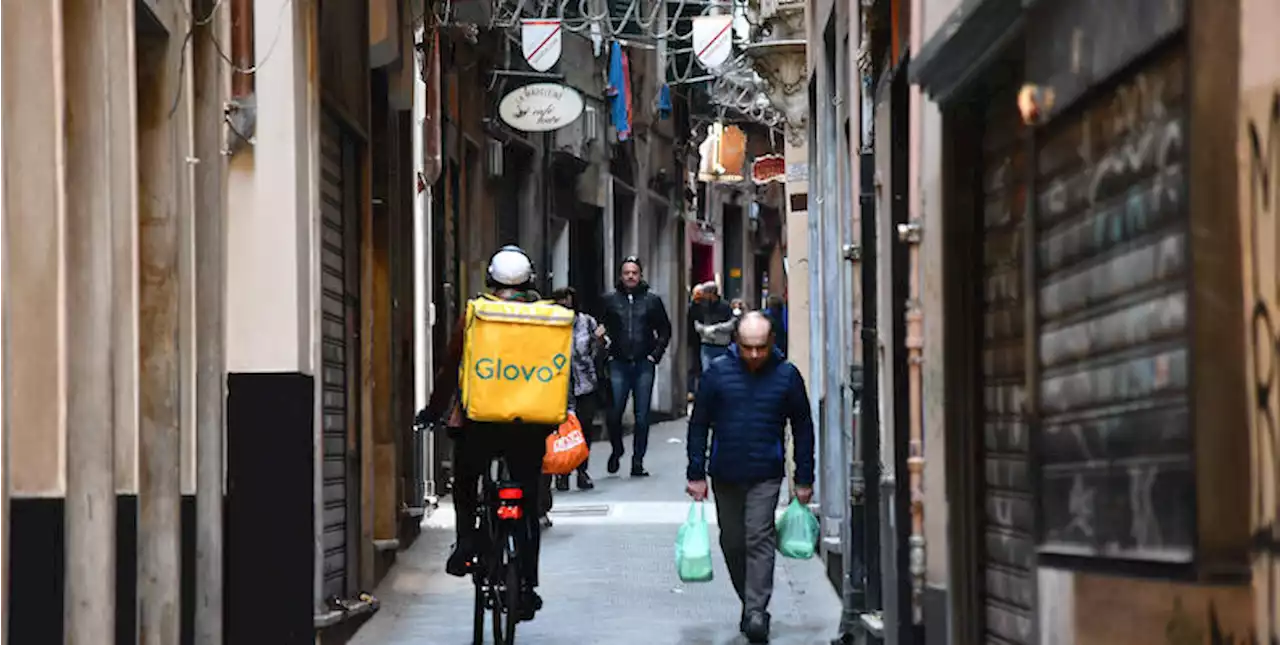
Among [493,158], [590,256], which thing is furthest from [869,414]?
[590,256]

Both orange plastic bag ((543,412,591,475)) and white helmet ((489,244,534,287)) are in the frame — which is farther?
orange plastic bag ((543,412,591,475))

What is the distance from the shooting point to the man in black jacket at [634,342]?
1895cm

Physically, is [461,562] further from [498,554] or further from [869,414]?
[869,414]

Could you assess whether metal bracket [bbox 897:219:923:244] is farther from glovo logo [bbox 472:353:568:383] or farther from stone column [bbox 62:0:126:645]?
stone column [bbox 62:0:126:645]

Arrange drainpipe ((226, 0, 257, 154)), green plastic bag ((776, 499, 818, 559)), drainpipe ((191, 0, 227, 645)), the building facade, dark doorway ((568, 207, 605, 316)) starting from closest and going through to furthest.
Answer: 1. the building facade
2. drainpipe ((191, 0, 227, 645))
3. drainpipe ((226, 0, 257, 154))
4. green plastic bag ((776, 499, 818, 559))
5. dark doorway ((568, 207, 605, 316))

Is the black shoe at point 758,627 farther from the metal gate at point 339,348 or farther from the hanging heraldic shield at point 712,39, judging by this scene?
the hanging heraldic shield at point 712,39

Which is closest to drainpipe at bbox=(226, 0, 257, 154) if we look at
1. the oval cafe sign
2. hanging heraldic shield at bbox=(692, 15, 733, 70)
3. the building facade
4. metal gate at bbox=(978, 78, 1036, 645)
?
the building facade

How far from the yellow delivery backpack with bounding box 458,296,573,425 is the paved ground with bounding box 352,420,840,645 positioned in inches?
57.2

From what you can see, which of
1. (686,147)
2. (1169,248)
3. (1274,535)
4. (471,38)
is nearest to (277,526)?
(1169,248)

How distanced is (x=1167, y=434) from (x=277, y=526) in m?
5.83

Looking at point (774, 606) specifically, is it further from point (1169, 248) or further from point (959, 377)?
point (1169, 248)

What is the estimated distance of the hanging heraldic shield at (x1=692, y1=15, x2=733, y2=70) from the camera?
26.1m

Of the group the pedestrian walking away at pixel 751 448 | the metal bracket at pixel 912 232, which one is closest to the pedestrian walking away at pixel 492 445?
the pedestrian walking away at pixel 751 448

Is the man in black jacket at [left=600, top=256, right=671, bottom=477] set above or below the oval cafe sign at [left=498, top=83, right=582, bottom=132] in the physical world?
below
